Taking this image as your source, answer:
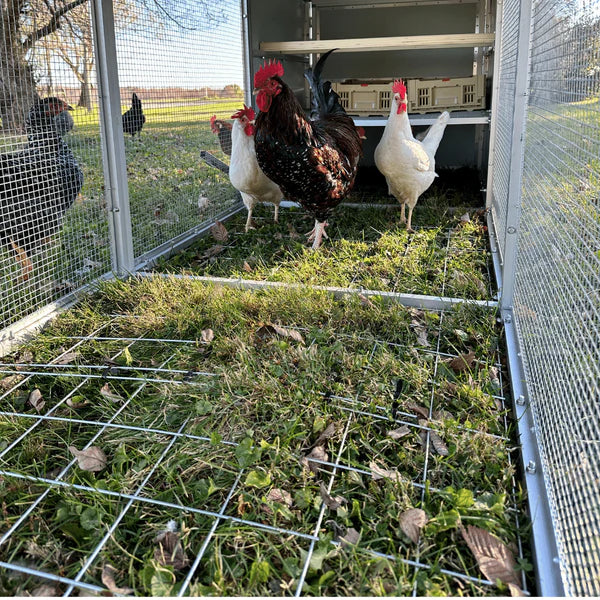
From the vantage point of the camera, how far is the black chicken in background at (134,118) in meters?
3.27

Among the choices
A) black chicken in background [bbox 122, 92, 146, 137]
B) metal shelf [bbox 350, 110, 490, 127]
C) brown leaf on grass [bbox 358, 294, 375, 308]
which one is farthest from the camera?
metal shelf [bbox 350, 110, 490, 127]

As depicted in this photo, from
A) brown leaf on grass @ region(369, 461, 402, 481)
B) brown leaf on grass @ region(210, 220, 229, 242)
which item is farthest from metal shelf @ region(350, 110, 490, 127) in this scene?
brown leaf on grass @ region(369, 461, 402, 481)

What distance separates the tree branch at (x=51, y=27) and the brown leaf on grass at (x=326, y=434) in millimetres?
2074

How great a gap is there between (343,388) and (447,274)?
146 centimetres

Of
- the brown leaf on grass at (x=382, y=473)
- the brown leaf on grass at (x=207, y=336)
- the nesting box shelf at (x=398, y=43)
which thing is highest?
the nesting box shelf at (x=398, y=43)

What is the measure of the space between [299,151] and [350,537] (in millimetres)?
2540

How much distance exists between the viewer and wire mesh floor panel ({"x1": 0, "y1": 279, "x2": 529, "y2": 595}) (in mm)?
1345

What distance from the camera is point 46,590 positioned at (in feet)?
4.25

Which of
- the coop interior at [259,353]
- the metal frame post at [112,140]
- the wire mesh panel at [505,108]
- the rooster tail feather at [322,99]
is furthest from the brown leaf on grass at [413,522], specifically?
the rooster tail feather at [322,99]

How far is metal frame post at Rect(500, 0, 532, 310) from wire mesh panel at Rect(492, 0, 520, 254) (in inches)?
6.5

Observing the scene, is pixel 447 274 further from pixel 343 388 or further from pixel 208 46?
pixel 208 46

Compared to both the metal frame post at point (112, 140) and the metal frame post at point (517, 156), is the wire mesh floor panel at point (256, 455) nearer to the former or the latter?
the metal frame post at point (517, 156)

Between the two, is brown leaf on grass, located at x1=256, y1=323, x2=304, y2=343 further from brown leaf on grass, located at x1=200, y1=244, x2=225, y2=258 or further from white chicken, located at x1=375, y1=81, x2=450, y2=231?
white chicken, located at x1=375, y1=81, x2=450, y2=231

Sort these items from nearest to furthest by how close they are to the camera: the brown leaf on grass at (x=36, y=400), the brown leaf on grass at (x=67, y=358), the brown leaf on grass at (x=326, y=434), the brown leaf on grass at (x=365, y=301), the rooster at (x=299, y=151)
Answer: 1. the brown leaf on grass at (x=326, y=434)
2. the brown leaf on grass at (x=36, y=400)
3. the brown leaf on grass at (x=67, y=358)
4. the brown leaf on grass at (x=365, y=301)
5. the rooster at (x=299, y=151)
